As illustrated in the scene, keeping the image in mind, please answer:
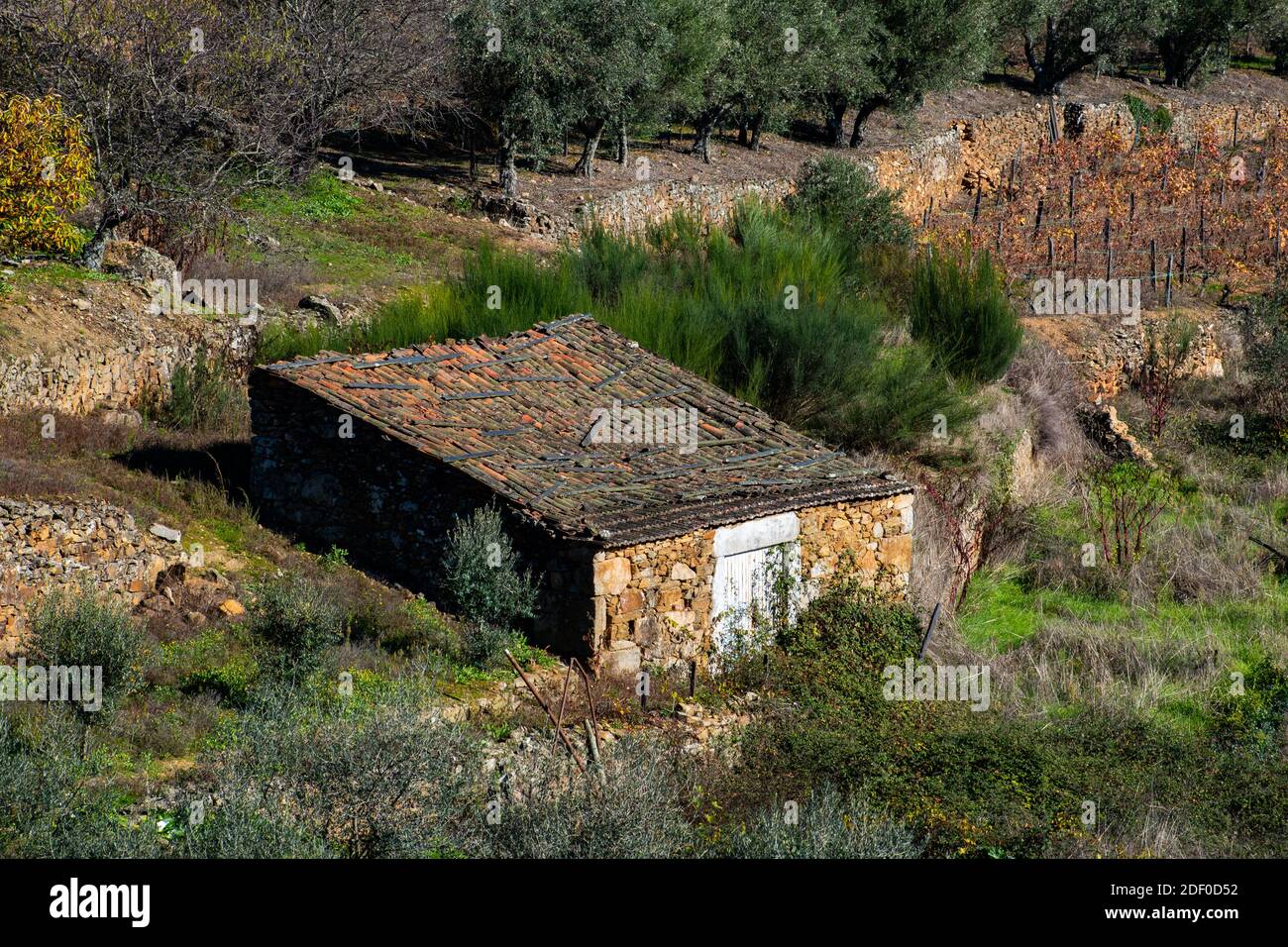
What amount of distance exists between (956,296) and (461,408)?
11720mm

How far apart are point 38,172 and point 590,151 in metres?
14.4

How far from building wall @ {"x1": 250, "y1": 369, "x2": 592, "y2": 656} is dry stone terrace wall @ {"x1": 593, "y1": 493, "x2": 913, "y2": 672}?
0.82 ft

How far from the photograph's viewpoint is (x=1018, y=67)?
50719 millimetres

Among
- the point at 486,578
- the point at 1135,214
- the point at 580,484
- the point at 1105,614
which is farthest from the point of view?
the point at 1135,214

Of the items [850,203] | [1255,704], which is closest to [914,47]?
[850,203]

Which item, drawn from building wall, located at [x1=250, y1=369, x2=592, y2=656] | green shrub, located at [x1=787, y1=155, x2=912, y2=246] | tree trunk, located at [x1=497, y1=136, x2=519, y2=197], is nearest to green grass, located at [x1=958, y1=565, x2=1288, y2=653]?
building wall, located at [x1=250, y1=369, x2=592, y2=656]

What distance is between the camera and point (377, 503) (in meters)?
14.6

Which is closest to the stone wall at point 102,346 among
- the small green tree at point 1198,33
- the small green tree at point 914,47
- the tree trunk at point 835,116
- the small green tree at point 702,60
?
the small green tree at point 702,60

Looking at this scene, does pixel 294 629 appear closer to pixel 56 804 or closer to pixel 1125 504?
pixel 56 804

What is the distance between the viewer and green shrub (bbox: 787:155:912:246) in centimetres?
2836

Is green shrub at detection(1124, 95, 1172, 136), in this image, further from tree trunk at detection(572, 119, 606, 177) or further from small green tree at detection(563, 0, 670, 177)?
small green tree at detection(563, 0, 670, 177)

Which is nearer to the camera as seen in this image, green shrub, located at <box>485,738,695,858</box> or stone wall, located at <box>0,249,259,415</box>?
green shrub, located at <box>485,738,695,858</box>
